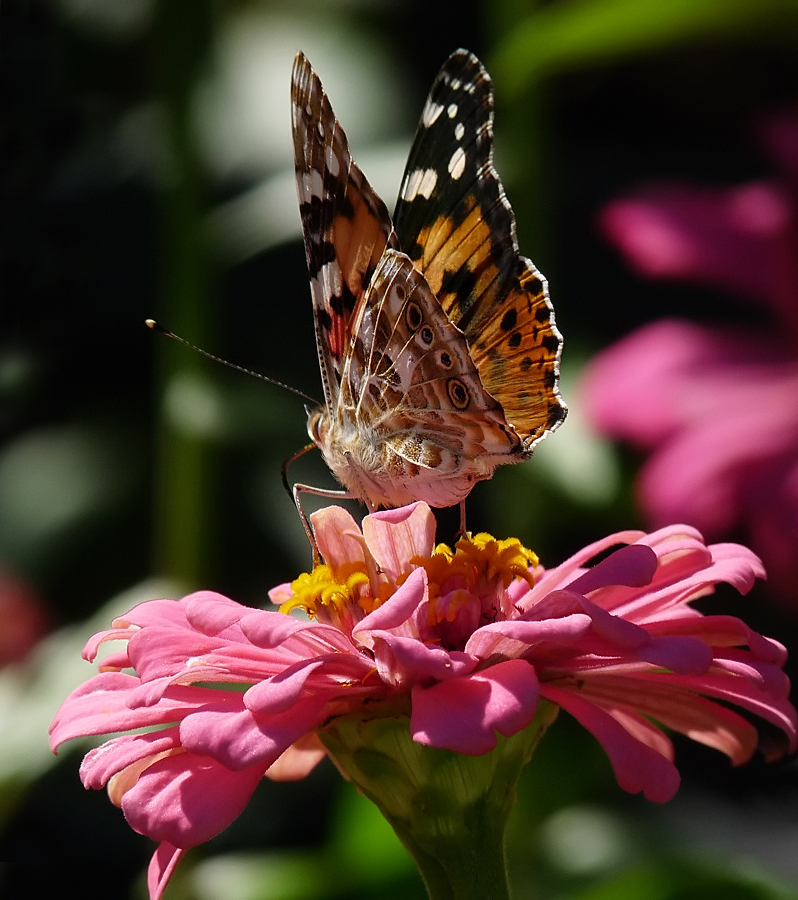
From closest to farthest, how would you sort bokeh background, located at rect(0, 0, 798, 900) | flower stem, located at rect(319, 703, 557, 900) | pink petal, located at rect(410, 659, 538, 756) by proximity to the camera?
pink petal, located at rect(410, 659, 538, 756) < flower stem, located at rect(319, 703, 557, 900) < bokeh background, located at rect(0, 0, 798, 900)

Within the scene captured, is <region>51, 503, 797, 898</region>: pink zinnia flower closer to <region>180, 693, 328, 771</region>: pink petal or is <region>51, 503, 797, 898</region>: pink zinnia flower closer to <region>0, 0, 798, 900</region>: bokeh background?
<region>180, 693, 328, 771</region>: pink petal

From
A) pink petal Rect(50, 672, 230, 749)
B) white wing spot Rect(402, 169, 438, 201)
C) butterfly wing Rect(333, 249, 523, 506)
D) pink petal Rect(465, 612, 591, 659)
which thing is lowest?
pink petal Rect(50, 672, 230, 749)

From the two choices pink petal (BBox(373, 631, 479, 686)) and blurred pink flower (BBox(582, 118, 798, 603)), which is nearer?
pink petal (BBox(373, 631, 479, 686))

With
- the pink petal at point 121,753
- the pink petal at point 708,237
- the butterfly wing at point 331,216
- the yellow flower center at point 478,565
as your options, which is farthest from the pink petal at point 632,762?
the pink petal at point 708,237

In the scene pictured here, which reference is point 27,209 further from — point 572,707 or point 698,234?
point 572,707

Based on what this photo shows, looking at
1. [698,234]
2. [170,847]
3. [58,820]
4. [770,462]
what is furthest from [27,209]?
[170,847]

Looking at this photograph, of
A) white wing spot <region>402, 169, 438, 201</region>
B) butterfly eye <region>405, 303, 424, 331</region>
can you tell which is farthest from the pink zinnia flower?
white wing spot <region>402, 169, 438, 201</region>
